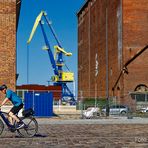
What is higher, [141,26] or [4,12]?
[141,26]

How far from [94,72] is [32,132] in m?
72.6

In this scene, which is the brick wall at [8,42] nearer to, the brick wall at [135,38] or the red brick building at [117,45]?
the red brick building at [117,45]

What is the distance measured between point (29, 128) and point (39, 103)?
22742 mm

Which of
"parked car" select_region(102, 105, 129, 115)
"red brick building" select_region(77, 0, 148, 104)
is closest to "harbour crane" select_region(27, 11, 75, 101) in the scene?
"red brick building" select_region(77, 0, 148, 104)

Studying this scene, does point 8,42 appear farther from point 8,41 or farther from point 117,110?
point 117,110

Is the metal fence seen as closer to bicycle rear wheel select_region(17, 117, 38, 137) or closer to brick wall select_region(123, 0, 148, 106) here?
brick wall select_region(123, 0, 148, 106)

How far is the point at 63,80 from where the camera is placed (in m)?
120

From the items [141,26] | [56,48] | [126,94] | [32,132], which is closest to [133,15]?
[141,26]

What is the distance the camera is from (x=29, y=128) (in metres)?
15.9

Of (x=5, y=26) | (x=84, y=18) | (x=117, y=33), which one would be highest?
(x=84, y=18)

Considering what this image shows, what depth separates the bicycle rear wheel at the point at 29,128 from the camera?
621 inches

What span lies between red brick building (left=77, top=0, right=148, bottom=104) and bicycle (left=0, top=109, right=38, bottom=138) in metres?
32.9

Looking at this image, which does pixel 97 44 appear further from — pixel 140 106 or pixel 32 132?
pixel 32 132

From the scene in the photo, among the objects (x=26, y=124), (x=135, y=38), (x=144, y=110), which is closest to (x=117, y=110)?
(x=144, y=110)
